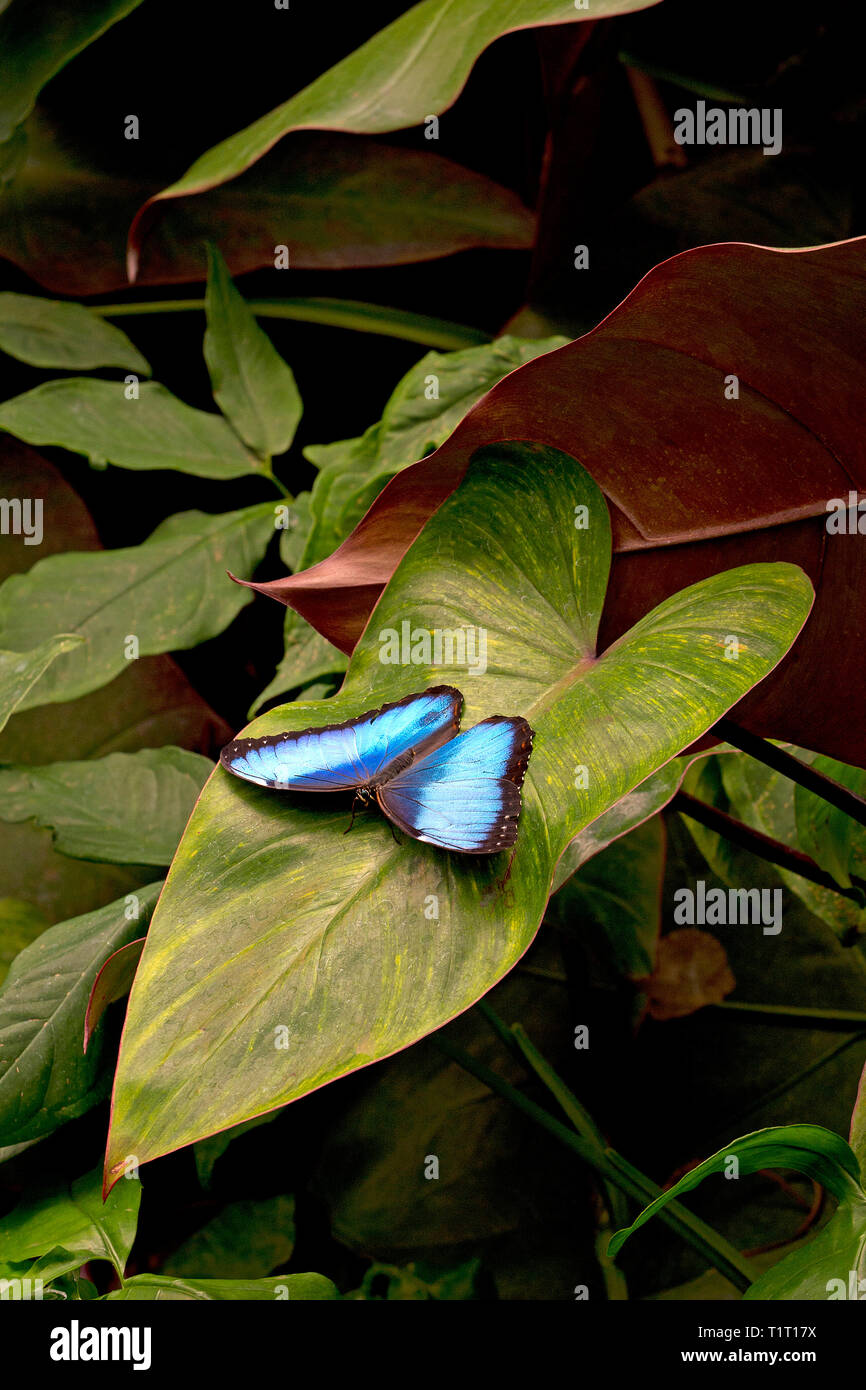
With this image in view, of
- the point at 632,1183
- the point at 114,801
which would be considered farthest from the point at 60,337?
the point at 632,1183

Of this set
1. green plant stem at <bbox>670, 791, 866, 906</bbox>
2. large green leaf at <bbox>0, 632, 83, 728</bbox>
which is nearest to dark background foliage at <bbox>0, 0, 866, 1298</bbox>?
green plant stem at <bbox>670, 791, 866, 906</bbox>

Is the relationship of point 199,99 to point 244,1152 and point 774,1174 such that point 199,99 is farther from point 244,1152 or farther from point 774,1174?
point 774,1174

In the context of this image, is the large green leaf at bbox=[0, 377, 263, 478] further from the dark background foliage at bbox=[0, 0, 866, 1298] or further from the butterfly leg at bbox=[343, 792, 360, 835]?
the butterfly leg at bbox=[343, 792, 360, 835]

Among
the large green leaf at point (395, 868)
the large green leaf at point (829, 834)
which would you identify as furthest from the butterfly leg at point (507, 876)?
the large green leaf at point (829, 834)

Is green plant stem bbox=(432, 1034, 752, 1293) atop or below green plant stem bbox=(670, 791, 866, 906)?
below

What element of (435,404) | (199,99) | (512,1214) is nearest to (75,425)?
(435,404)
